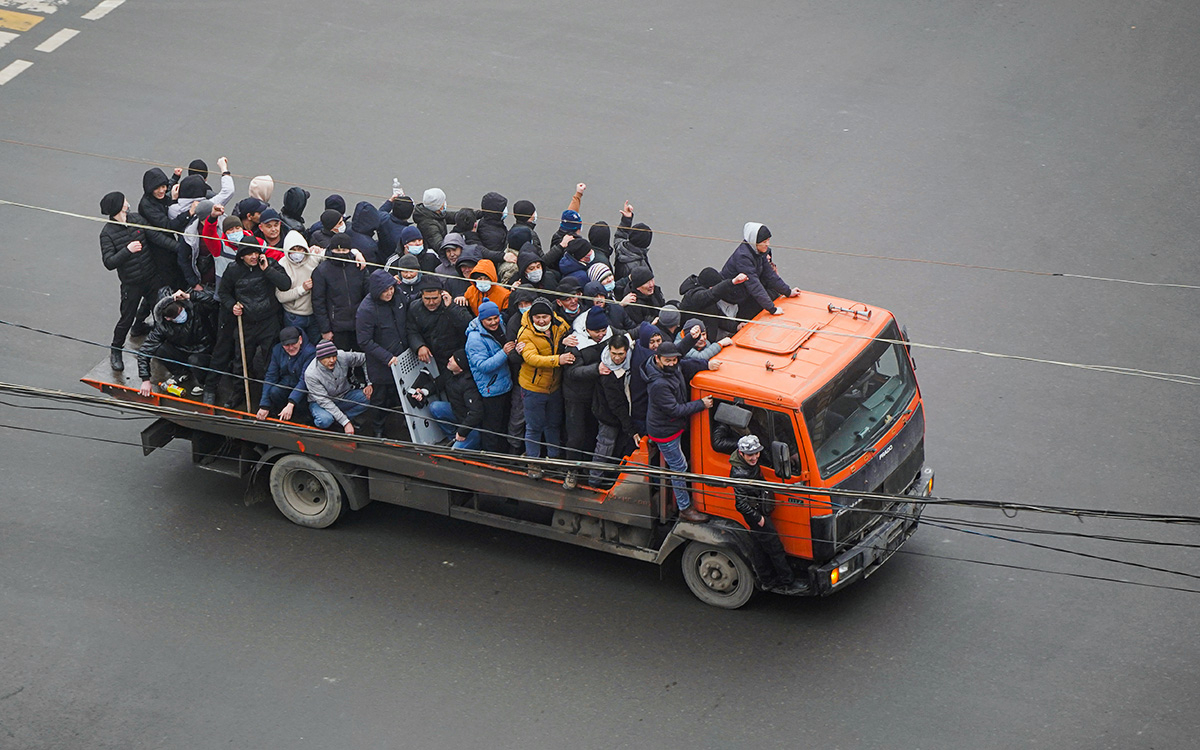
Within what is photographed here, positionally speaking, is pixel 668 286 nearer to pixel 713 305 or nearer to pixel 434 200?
pixel 434 200

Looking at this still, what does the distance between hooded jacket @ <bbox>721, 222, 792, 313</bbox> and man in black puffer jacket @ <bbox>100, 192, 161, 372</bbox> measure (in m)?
5.31

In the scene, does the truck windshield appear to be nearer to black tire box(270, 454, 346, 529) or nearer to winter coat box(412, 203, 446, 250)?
black tire box(270, 454, 346, 529)

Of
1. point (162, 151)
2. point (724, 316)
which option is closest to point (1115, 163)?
point (724, 316)

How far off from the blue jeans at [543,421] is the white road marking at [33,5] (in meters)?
14.1

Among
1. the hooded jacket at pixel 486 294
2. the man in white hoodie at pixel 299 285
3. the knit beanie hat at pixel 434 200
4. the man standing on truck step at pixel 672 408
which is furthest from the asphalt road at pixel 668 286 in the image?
the knit beanie hat at pixel 434 200

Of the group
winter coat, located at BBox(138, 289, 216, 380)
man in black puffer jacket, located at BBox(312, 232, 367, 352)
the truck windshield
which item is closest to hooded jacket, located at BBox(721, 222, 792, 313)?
the truck windshield

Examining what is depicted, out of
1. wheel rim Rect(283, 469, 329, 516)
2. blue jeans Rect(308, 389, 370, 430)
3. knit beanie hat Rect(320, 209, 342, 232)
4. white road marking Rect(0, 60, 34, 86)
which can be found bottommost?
wheel rim Rect(283, 469, 329, 516)

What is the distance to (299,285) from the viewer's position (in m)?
11.4

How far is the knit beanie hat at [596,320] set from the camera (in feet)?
33.7

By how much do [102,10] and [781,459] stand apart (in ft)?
52.1

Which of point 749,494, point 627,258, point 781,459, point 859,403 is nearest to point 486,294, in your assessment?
point 627,258

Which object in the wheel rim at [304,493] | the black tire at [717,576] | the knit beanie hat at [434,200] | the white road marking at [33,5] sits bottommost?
the black tire at [717,576]

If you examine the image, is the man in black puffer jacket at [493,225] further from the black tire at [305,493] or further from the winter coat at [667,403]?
the winter coat at [667,403]

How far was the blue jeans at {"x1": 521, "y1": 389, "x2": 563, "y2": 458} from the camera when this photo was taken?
10.6 metres
